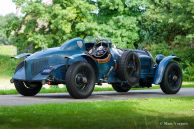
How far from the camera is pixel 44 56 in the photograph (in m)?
13.5

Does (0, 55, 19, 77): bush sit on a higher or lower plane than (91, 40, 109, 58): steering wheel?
lower

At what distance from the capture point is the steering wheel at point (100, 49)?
14.4 metres

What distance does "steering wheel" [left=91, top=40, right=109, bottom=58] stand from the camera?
14.4 metres

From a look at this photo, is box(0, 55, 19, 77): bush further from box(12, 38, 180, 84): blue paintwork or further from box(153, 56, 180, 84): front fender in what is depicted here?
box(12, 38, 180, 84): blue paintwork

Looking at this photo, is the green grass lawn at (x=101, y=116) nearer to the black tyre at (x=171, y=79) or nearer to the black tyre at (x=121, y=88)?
the black tyre at (x=171, y=79)

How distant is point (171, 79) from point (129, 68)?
1.87m

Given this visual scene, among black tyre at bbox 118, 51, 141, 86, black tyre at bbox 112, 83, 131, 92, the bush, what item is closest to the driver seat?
black tyre at bbox 118, 51, 141, 86

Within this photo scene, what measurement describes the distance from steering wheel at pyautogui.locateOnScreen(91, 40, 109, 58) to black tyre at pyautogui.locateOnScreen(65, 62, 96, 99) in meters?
0.90

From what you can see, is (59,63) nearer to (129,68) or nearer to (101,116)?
(129,68)

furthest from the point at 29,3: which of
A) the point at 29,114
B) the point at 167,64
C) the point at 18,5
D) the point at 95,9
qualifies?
the point at 29,114

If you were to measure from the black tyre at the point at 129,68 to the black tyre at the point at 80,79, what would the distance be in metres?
1.10

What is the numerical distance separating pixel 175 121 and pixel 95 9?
3354 centimetres

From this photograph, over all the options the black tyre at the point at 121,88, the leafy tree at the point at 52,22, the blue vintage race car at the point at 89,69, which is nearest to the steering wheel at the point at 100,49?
the blue vintage race car at the point at 89,69

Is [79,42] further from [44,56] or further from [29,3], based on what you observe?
[29,3]
